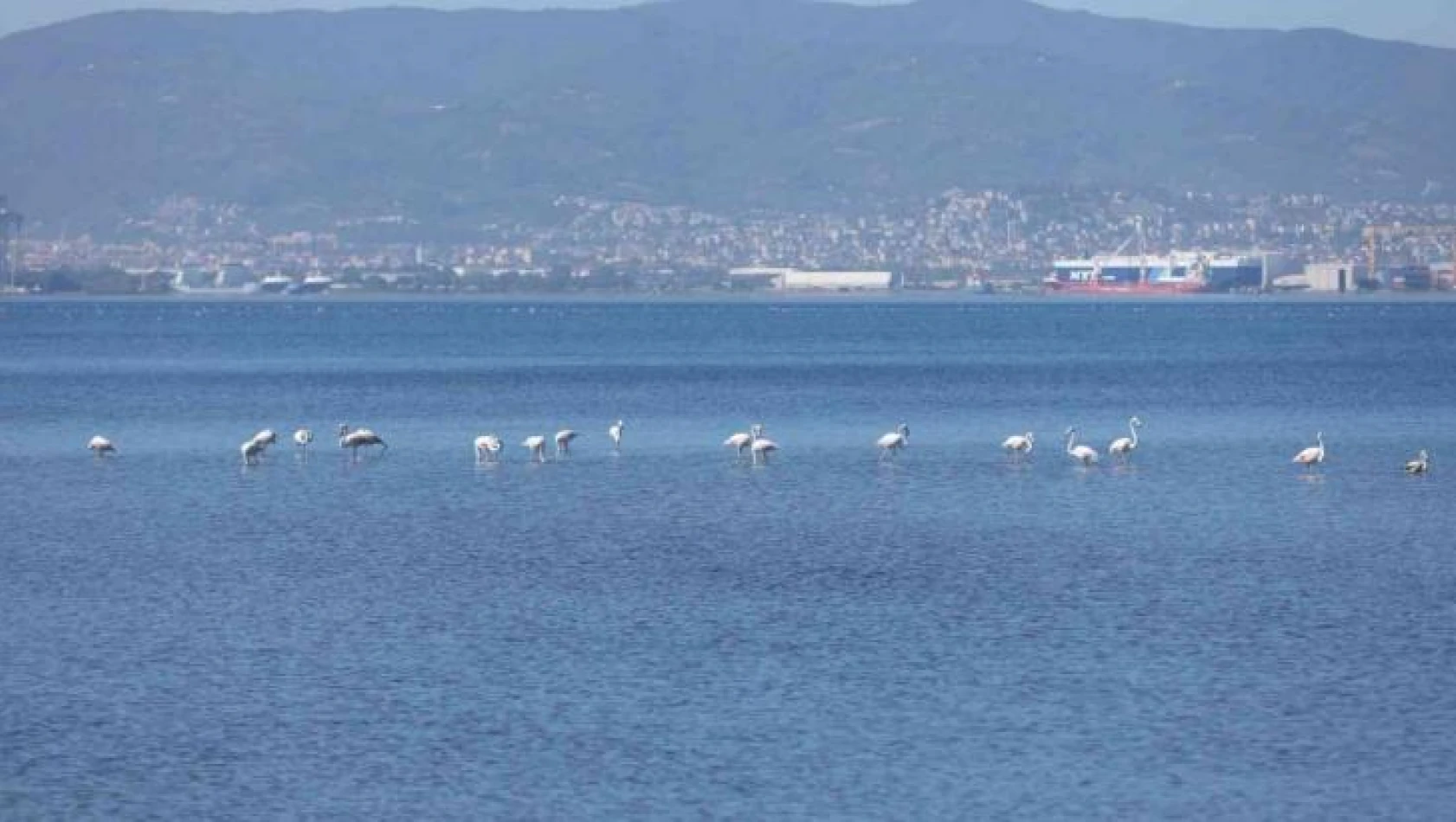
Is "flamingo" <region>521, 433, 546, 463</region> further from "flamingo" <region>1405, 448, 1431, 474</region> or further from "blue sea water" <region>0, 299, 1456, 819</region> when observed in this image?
"flamingo" <region>1405, 448, 1431, 474</region>

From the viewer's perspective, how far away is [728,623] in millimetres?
27266

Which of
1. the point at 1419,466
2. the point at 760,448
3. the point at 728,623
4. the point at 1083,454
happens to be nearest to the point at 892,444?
the point at 760,448

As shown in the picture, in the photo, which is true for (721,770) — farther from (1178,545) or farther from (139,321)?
(139,321)

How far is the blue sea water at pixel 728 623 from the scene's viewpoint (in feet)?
66.5

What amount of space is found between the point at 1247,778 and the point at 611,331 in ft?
403

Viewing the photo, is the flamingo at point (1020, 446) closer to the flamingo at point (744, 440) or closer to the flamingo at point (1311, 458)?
the flamingo at point (744, 440)

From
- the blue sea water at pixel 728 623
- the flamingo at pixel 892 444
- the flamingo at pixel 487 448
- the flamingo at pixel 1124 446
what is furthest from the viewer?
the flamingo at pixel 892 444

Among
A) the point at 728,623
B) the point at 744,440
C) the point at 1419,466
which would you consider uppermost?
the point at 728,623

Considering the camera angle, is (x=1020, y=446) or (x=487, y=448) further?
(x=487, y=448)

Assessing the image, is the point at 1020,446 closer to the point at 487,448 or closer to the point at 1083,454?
the point at 1083,454

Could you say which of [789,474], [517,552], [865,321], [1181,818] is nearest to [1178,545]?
[517,552]

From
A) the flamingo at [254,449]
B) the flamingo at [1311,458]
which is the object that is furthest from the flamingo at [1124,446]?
the flamingo at [254,449]

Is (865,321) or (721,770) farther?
(865,321)

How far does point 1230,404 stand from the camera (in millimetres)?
68125
